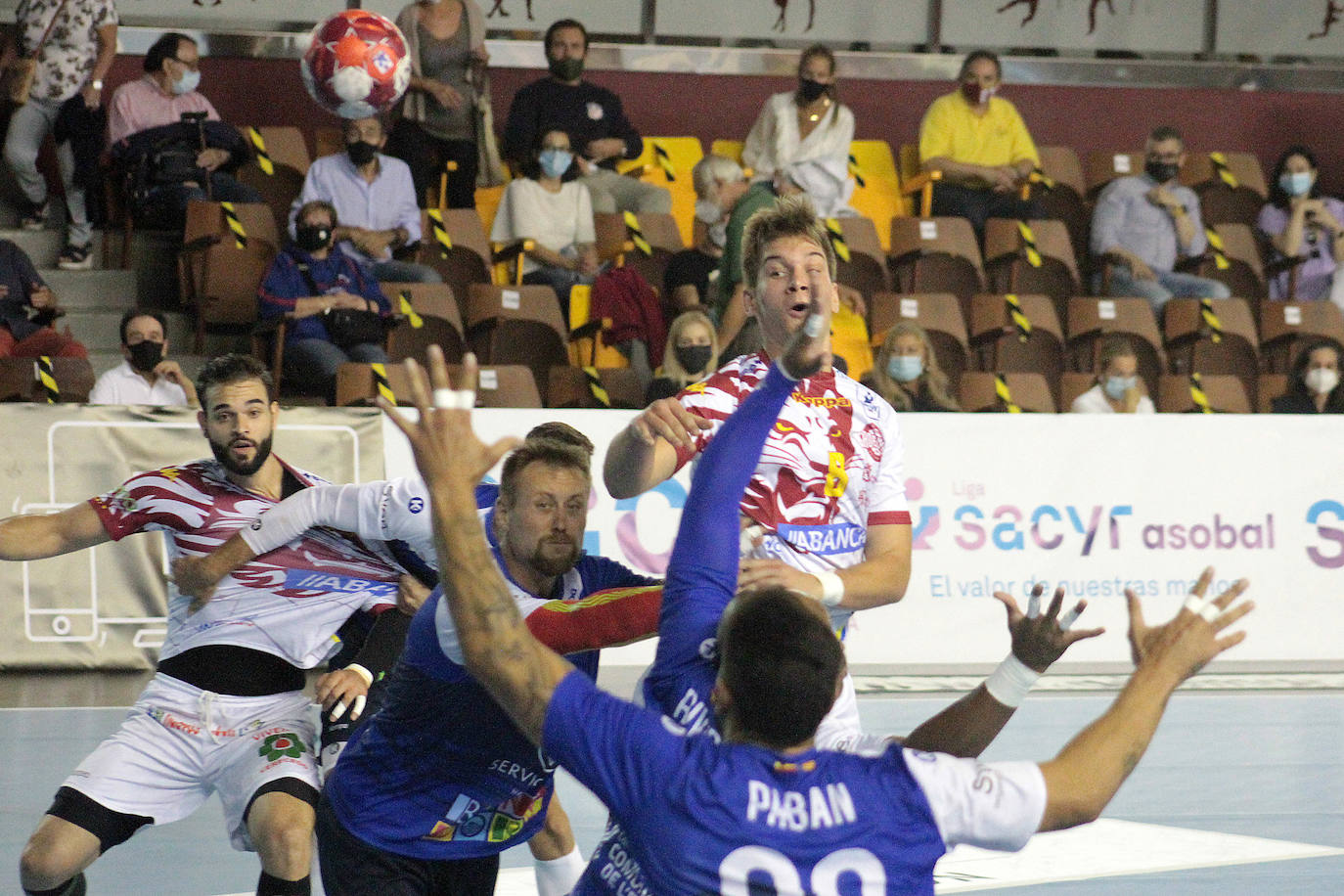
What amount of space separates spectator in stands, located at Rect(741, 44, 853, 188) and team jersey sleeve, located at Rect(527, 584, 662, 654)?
31.2 ft

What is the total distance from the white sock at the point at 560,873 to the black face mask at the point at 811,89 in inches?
351

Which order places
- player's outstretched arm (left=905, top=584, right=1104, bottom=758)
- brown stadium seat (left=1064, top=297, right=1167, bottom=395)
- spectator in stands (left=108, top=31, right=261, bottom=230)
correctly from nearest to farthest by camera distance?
1. player's outstretched arm (left=905, top=584, right=1104, bottom=758)
2. spectator in stands (left=108, top=31, right=261, bottom=230)
3. brown stadium seat (left=1064, top=297, right=1167, bottom=395)

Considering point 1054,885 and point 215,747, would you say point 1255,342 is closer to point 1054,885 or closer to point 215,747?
point 1054,885

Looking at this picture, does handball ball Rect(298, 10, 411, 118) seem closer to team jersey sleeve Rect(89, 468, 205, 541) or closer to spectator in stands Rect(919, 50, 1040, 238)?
spectator in stands Rect(919, 50, 1040, 238)

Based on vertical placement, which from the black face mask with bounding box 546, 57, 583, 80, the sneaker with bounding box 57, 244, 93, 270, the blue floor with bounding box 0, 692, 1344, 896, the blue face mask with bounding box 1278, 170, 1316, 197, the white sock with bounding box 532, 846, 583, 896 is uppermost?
the black face mask with bounding box 546, 57, 583, 80

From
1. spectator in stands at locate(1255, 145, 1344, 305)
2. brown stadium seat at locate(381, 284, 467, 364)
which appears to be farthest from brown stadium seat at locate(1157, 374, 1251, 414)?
brown stadium seat at locate(381, 284, 467, 364)

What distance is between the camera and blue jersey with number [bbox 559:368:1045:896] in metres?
2.35

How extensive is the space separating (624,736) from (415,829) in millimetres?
1143

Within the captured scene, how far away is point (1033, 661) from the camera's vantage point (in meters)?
2.92

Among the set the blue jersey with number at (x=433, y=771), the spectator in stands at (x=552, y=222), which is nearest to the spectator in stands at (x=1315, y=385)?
the spectator in stands at (x=552, y=222)

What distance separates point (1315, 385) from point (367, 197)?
7001 mm

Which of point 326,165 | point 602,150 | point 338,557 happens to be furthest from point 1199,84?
point 338,557

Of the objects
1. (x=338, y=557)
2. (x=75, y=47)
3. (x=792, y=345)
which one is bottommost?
(x=338, y=557)

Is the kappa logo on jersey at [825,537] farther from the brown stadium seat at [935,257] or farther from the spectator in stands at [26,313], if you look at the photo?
the brown stadium seat at [935,257]
